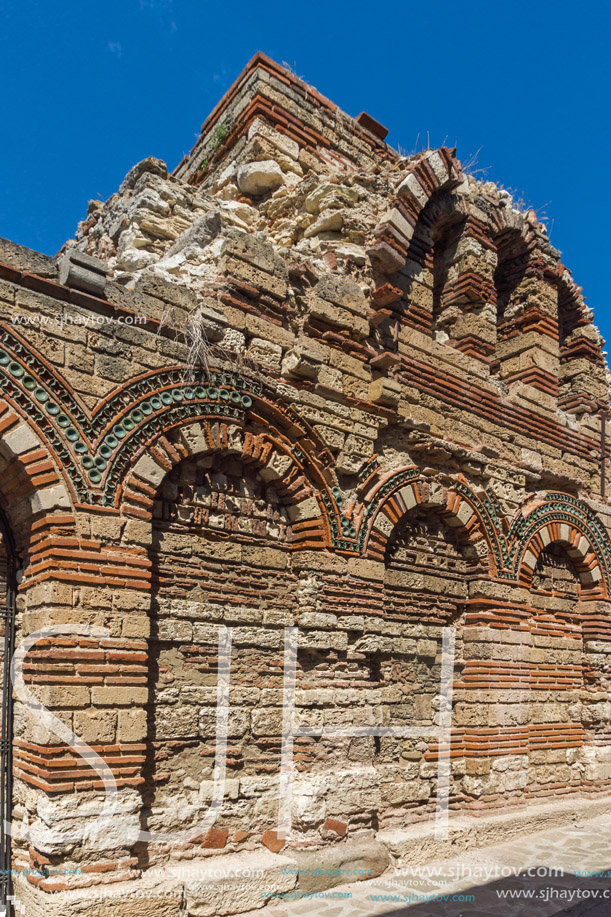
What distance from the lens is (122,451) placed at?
4086mm

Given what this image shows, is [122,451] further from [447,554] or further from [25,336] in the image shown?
[447,554]

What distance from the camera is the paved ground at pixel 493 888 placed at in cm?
437

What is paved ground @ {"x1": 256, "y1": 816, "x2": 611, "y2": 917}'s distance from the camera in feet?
14.3

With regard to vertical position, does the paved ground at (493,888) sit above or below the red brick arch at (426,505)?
below

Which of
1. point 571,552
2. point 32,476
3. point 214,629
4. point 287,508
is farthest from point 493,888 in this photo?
point 32,476

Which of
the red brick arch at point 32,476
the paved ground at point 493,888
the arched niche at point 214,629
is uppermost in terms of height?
the red brick arch at point 32,476

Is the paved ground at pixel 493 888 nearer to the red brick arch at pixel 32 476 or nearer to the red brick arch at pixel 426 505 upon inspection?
the red brick arch at pixel 426 505

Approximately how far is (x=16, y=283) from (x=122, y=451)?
1.10 metres

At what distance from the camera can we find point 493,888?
495cm

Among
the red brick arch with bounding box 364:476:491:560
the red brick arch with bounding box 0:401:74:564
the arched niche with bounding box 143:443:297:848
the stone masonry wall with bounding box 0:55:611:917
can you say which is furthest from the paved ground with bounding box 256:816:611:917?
the red brick arch with bounding box 0:401:74:564

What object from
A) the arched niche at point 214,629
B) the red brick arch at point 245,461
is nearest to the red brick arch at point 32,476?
the red brick arch at point 245,461

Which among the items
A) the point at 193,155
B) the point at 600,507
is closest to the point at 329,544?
the point at 600,507

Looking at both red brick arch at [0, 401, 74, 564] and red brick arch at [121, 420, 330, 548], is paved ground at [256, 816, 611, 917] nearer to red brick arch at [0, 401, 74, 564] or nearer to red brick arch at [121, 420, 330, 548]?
red brick arch at [121, 420, 330, 548]

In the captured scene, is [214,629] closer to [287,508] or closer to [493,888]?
[287,508]
